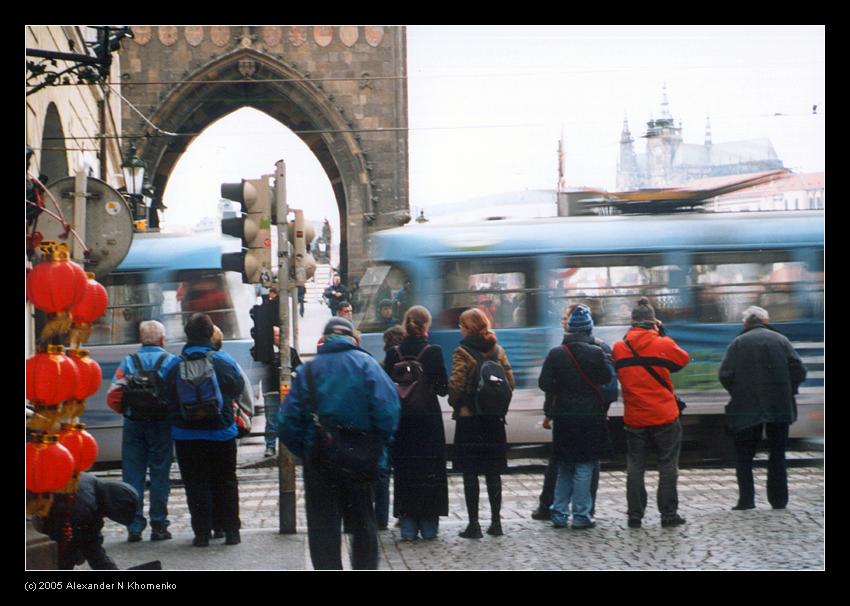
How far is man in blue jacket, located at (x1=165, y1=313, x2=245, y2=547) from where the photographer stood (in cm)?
799

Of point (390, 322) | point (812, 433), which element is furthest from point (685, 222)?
point (390, 322)

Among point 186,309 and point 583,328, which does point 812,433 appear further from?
point 186,309

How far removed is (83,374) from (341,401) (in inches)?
51.9

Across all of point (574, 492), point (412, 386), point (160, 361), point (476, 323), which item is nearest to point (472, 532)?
point (574, 492)

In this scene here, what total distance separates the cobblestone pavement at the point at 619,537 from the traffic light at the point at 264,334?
1198 mm

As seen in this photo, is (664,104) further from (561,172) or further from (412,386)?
(412,386)

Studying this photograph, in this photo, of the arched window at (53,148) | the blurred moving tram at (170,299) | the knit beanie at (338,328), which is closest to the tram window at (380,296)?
the blurred moving tram at (170,299)

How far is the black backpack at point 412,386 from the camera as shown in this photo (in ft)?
26.9

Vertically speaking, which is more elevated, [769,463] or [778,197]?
[778,197]

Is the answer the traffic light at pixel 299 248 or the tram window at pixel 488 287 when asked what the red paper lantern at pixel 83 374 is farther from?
the tram window at pixel 488 287

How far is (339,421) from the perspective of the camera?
6.42 metres

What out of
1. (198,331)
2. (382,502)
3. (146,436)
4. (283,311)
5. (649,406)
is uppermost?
(283,311)

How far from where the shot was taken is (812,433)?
11.2 metres
